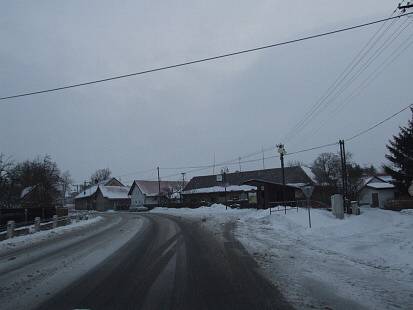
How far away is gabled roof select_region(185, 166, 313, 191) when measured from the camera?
77.8m

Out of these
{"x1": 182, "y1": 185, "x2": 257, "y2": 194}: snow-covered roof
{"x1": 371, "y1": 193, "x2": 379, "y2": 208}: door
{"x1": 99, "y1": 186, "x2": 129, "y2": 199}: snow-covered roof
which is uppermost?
{"x1": 99, "y1": 186, "x2": 129, "y2": 199}: snow-covered roof

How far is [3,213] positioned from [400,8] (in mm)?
32722

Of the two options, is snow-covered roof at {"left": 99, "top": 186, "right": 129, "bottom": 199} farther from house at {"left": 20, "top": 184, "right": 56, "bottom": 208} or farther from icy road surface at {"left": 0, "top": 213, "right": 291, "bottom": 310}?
icy road surface at {"left": 0, "top": 213, "right": 291, "bottom": 310}

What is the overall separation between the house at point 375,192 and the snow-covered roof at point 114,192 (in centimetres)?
6203

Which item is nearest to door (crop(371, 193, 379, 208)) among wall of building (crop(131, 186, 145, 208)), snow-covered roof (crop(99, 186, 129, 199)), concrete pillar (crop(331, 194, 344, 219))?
concrete pillar (crop(331, 194, 344, 219))

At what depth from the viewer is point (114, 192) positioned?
118000 mm

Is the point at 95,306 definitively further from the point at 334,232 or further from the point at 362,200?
the point at 362,200

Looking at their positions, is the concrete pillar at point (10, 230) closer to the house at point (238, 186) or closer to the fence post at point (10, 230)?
the fence post at point (10, 230)

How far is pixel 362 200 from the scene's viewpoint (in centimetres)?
7725

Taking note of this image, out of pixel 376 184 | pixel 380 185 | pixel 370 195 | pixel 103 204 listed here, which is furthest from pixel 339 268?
pixel 103 204

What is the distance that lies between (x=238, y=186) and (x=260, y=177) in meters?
4.55

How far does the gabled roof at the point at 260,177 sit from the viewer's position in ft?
255

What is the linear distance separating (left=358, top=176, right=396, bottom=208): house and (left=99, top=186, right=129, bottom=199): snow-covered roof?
6203 cm

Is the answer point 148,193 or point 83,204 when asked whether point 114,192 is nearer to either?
point 148,193
